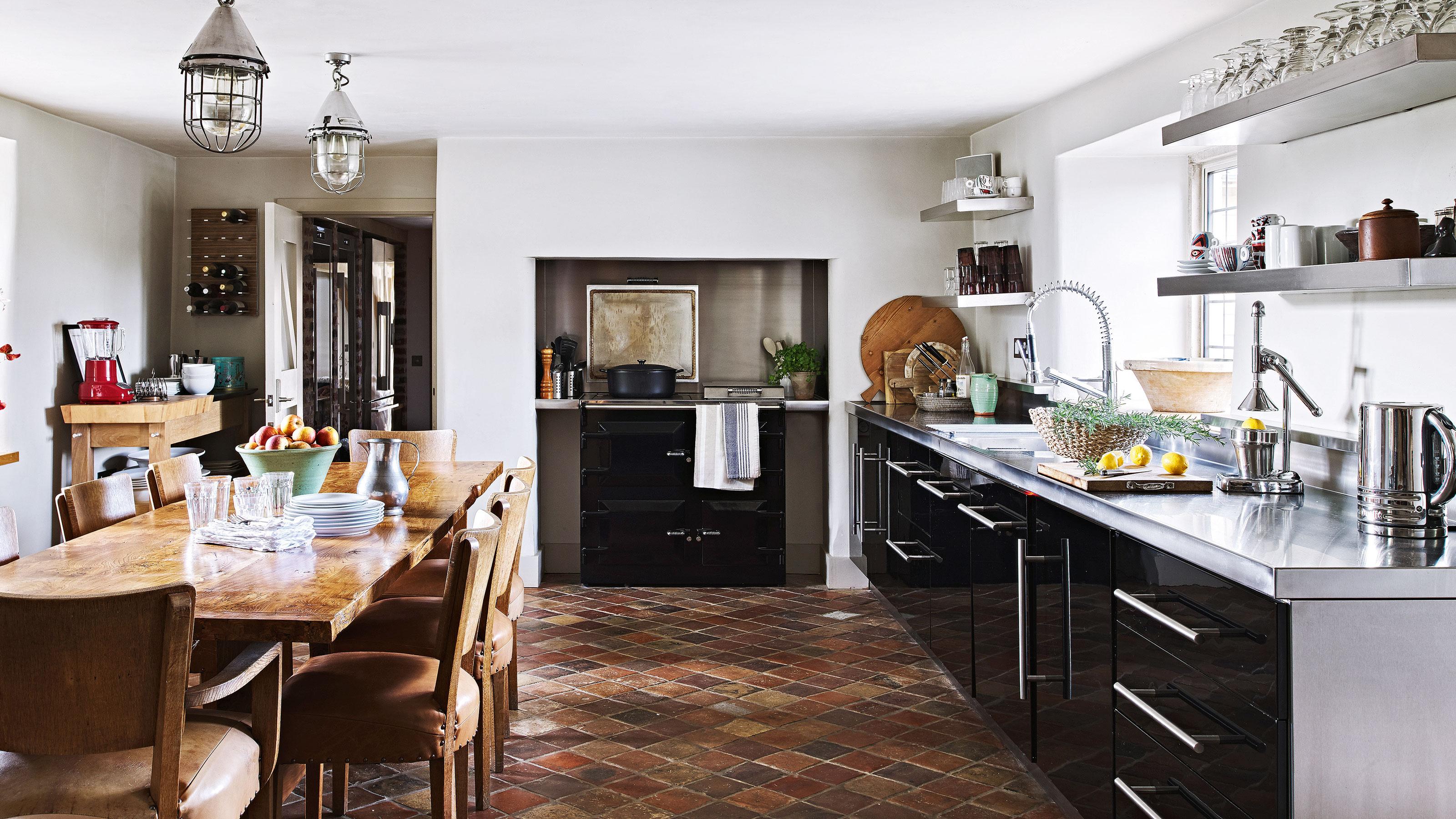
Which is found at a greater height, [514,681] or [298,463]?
[298,463]

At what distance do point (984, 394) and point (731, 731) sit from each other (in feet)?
7.31

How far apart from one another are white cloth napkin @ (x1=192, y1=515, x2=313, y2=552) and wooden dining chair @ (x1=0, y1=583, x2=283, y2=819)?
0.79 meters

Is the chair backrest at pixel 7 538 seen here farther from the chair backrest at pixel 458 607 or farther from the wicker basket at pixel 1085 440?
the wicker basket at pixel 1085 440

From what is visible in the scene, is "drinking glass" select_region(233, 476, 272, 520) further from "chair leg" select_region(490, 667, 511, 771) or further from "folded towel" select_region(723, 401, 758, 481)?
"folded towel" select_region(723, 401, 758, 481)

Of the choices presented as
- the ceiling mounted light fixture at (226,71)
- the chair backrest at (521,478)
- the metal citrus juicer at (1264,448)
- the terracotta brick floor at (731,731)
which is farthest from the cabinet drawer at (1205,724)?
the ceiling mounted light fixture at (226,71)

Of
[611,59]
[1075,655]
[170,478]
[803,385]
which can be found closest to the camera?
[1075,655]

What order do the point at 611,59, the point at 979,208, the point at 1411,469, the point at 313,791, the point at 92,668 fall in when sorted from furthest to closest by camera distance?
the point at 979,208, the point at 611,59, the point at 313,791, the point at 1411,469, the point at 92,668

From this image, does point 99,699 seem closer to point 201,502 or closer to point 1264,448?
point 201,502

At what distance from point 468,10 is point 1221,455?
113 inches

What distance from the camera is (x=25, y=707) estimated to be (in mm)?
1729

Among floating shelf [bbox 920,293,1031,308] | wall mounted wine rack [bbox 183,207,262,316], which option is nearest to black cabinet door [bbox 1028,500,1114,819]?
floating shelf [bbox 920,293,1031,308]

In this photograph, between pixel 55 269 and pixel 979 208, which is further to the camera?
pixel 55 269

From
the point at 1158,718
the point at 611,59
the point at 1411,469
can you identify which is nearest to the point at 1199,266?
the point at 1411,469

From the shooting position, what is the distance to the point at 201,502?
2.78 metres
